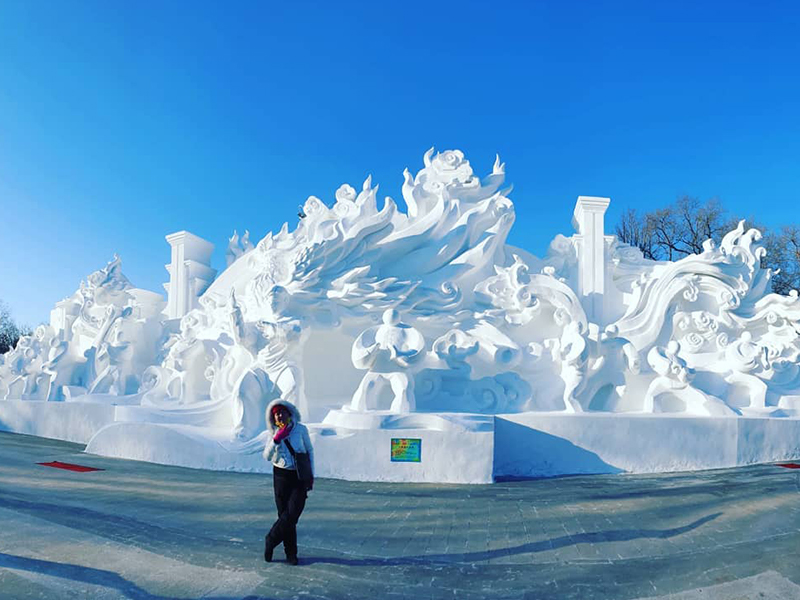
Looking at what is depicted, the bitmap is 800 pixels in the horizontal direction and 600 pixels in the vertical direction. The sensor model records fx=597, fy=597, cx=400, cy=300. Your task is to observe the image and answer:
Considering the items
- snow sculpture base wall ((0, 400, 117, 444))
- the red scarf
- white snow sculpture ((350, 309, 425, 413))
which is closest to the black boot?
the red scarf

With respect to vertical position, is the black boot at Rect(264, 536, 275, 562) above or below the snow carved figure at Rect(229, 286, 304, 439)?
below

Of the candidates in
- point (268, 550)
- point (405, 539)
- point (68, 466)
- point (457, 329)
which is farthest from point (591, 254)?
point (68, 466)

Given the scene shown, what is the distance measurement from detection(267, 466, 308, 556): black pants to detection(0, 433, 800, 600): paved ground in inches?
6.4

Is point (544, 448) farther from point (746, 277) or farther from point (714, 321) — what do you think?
point (746, 277)

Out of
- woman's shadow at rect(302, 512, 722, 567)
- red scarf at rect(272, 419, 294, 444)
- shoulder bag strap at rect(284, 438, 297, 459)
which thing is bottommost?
woman's shadow at rect(302, 512, 722, 567)

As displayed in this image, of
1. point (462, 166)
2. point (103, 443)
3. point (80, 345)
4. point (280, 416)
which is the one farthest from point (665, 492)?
point (80, 345)

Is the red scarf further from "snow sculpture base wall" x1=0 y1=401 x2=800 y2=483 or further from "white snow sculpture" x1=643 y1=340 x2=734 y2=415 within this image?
"white snow sculpture" x1=643 y1=340 x2=734 y2=415

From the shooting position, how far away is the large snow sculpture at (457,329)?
7512mm

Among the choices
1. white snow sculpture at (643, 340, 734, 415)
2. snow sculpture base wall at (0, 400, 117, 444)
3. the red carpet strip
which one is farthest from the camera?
snow sculpture base wall at (0, 400, 117, 444)

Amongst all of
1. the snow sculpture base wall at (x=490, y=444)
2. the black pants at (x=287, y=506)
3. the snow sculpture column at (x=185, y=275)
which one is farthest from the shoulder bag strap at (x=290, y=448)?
the snow sculpture column at (x=185, y=275)

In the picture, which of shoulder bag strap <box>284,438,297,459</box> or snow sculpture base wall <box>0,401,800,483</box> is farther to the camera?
snow sculpture base wall <box>0,401,800,483</box>

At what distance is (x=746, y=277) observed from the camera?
→ 9195mm

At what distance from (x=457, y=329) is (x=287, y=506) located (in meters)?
5.03

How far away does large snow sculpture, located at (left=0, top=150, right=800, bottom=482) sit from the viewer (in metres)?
7.51
